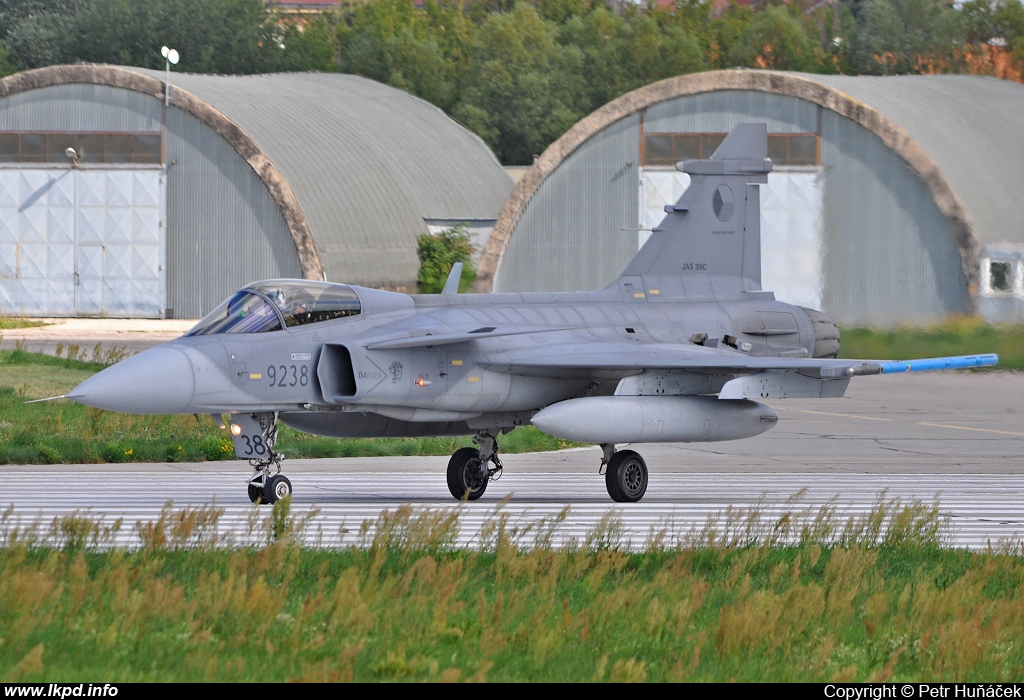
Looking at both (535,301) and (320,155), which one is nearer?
(535,301)

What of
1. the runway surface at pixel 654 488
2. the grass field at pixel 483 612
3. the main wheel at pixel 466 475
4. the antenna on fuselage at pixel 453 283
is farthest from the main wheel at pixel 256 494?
the antenna on fuselage at pixel 453 283

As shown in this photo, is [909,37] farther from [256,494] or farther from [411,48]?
[256,494]

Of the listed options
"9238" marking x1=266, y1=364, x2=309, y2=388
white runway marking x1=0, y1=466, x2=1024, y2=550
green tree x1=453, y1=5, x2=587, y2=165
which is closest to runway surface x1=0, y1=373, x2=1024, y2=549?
white runway marking x1=0, y1=466, x2=1024, y2=550

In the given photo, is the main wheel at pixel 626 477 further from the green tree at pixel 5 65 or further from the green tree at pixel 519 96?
the green tree at pixel 5 65

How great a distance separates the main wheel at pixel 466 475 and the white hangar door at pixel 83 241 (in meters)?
30.0

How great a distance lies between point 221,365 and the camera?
15.1 metres

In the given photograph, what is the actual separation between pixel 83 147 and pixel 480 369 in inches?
1278

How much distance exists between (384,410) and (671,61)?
6708 cm

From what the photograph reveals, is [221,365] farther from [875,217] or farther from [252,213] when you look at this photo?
[252,213]

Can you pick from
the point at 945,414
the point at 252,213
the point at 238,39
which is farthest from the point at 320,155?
the point at 238,39

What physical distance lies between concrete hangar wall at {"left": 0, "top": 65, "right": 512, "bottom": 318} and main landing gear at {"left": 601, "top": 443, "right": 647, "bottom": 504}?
2734 centimetres

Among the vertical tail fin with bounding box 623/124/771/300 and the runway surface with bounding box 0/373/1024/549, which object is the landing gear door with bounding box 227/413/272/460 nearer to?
the runway surface with bounding box 0/373/1024/549

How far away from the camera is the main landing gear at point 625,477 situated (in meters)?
16.8

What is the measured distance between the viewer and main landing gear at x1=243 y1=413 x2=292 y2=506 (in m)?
15.4
